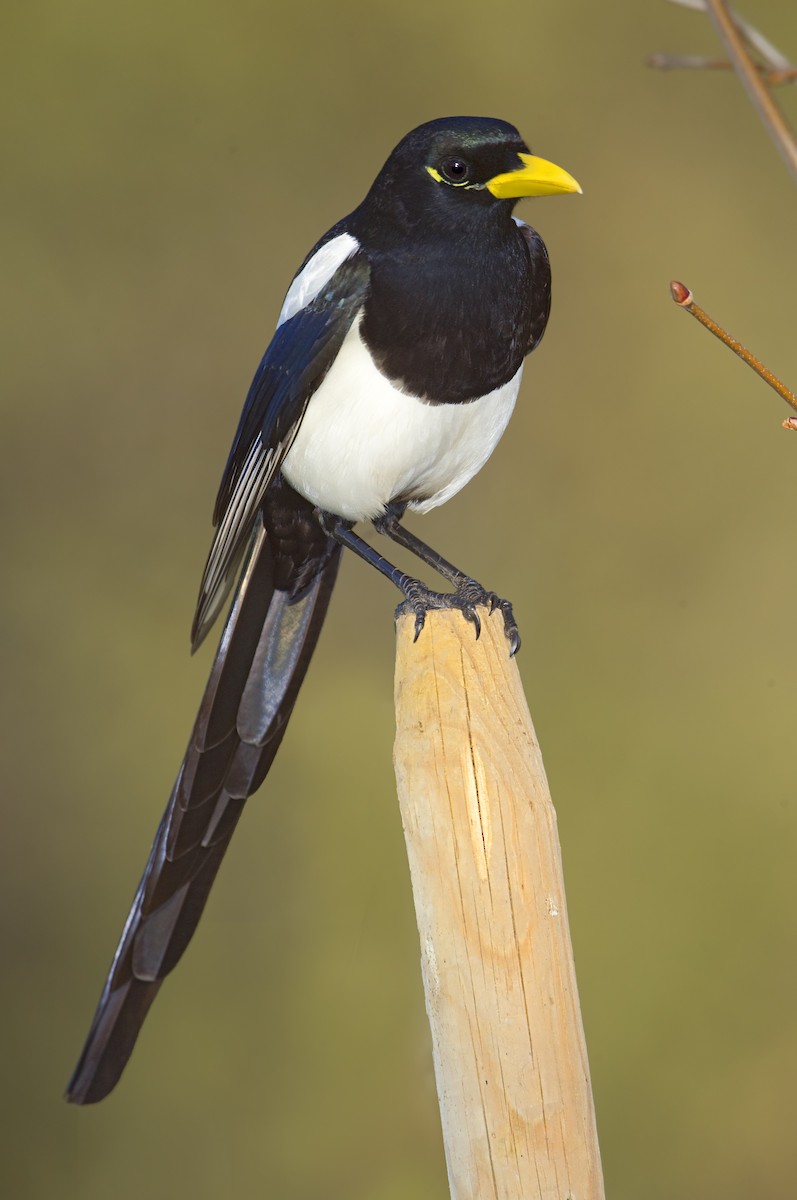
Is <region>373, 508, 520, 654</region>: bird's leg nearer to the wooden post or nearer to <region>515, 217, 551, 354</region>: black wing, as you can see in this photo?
the wooden post

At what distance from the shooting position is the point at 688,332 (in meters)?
2.31

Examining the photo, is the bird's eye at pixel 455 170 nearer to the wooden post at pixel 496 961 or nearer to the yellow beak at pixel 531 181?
the yellow beak at pixel 531 181

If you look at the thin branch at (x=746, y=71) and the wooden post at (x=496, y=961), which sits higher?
the thin branch at (x=746, y=71)

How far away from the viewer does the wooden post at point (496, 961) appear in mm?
872

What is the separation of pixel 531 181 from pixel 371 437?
29 cm

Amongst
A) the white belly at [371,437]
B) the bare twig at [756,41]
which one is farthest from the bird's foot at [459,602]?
the bare twig at [756,41]

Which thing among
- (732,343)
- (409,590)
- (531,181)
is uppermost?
(531,181)

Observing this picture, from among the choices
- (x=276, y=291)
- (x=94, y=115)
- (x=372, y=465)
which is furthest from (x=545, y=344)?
(x=372, y=465)

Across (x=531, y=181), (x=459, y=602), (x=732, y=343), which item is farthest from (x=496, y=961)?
(x=531, y=181)

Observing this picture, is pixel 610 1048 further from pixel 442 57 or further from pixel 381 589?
pixel 442 57

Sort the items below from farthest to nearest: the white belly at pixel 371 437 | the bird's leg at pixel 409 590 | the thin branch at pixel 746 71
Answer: the white belly at pixel 371 437
the bird's leg at pixel 409 590
the thin branch at pixel 746 71

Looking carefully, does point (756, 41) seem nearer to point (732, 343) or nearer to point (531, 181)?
point (732, 343)

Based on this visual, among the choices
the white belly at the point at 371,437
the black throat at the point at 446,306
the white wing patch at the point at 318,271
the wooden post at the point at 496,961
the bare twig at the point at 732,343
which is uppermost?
the white wing patch at the point at 318,271

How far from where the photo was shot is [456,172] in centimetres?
128
